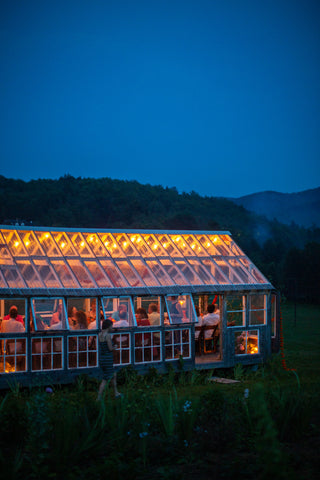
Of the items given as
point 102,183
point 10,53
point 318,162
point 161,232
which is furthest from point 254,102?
point 161,232

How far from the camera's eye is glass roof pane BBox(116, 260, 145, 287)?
11.6 metres

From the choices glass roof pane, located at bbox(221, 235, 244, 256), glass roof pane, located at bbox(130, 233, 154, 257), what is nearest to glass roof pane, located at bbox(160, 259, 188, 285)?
glass roof pane, located at bbox(130, 233, 154, 257)

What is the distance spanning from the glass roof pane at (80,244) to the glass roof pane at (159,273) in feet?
4.98

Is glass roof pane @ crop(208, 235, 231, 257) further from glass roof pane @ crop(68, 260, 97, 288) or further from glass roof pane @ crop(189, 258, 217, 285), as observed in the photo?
glass roof pane @ crop(68, 260, 97, 288)

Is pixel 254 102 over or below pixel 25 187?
over

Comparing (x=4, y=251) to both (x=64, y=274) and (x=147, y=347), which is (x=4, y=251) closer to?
(x=64, y=274)

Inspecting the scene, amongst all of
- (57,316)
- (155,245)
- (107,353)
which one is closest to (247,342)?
(155,245)

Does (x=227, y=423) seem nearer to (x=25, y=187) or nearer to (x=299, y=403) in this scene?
(x=299, y=403)

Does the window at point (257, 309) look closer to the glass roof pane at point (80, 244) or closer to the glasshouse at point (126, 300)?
the glasshouse at point (126, 300)

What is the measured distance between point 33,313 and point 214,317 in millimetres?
4892

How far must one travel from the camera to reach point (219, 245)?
1415 cm

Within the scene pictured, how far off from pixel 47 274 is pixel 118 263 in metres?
1.91

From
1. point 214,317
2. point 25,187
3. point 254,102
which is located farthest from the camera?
point 254,102

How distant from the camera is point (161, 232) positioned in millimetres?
13562
